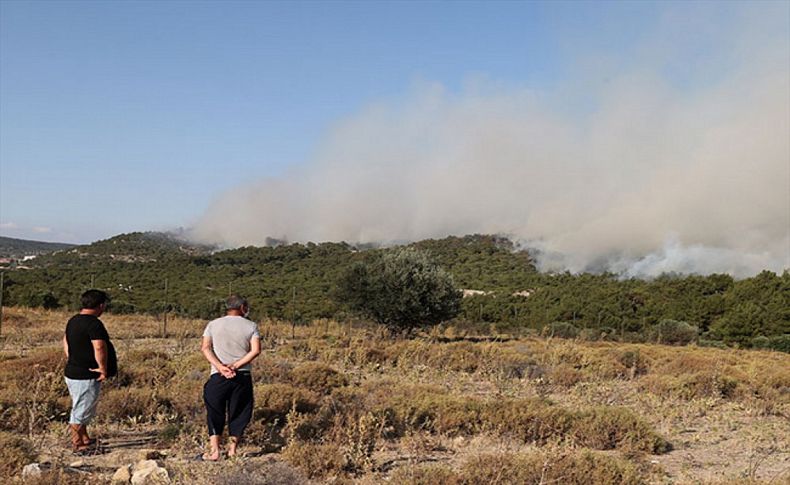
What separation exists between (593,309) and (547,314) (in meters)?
3.82

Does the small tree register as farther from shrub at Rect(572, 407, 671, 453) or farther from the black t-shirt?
the black t-shirt

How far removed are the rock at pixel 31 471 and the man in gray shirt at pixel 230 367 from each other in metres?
1.55

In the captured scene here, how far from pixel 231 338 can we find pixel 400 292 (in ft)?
56.8

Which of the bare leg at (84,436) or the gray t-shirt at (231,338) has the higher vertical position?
the gray t-shirt at (231,338)

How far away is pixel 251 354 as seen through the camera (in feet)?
20.1

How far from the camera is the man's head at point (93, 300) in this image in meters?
6.31

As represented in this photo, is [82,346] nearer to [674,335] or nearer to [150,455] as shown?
[150,455]

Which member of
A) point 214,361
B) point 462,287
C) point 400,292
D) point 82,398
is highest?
point 462,287

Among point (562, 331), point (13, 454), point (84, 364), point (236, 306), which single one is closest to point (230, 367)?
point (236, 306)

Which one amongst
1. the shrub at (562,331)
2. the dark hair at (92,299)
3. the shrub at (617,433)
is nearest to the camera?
the dark hair at (92,299)

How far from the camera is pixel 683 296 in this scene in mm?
48594

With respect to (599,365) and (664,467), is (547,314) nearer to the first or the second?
(599,365)

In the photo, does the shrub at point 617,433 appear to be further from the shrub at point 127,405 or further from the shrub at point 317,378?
the shrub at point 127,405

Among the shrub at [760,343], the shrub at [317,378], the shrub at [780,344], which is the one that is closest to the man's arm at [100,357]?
the shrub at [317,378]
